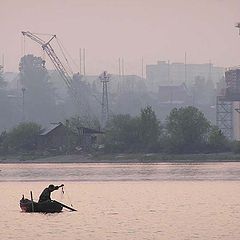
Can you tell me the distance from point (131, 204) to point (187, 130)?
9240cm

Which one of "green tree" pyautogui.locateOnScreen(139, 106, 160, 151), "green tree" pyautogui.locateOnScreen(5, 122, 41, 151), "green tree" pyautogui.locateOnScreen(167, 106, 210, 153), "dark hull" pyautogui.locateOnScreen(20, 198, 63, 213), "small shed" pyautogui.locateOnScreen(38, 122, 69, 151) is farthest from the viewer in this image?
"green tree" pyautogui.locateOnScreen(5, 122, 41, 151)

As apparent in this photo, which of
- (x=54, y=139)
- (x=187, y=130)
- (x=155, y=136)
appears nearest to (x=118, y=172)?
(x=187, y=130)

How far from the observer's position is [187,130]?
18675 centimetres

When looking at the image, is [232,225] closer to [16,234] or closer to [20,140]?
[16,234]

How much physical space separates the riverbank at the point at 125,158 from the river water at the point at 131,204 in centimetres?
1901

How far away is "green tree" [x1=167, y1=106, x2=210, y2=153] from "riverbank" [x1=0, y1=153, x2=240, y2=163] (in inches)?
97.7

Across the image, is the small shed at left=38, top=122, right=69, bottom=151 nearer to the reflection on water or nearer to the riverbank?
the riverbank

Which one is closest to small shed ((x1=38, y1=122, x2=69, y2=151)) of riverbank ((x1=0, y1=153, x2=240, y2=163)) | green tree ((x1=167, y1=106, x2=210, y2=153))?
riverbank ((x1=0, y1=153, x2=240, y2=163))

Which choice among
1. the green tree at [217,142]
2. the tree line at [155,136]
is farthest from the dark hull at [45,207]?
the green tree at [217,142]

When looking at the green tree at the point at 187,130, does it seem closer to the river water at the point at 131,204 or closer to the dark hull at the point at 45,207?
the river water at the point at 131,204

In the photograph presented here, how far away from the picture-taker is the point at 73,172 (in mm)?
153250

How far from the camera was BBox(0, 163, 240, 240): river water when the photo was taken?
7394 cm

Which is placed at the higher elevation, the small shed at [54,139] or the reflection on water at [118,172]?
the small shed at [54,139]

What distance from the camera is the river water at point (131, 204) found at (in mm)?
73938
